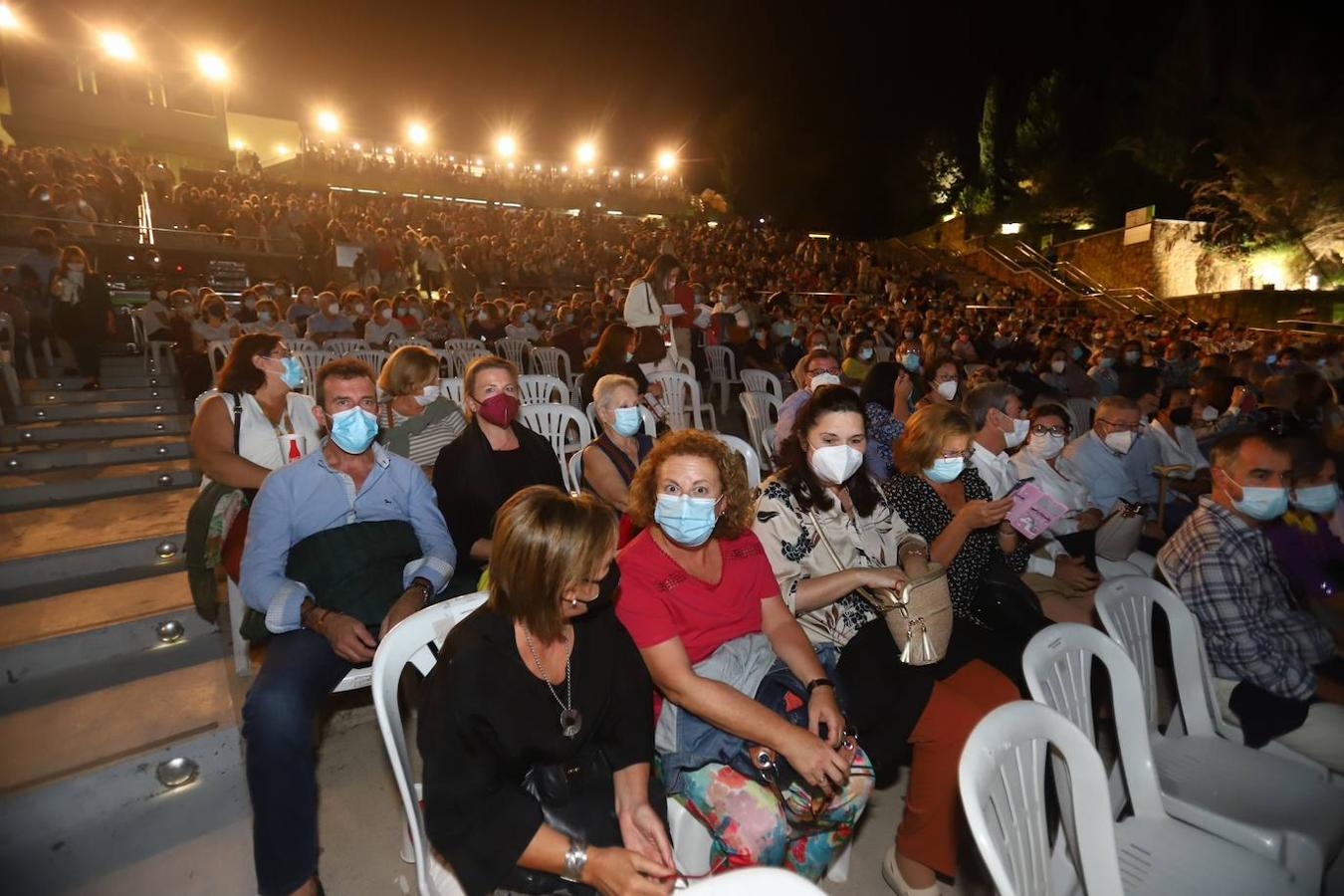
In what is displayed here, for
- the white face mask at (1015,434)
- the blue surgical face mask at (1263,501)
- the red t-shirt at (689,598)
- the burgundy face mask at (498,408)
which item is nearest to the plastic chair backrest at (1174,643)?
the blue surgical face mask at (1263,501)

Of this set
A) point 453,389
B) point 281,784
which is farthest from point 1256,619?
point 453,389

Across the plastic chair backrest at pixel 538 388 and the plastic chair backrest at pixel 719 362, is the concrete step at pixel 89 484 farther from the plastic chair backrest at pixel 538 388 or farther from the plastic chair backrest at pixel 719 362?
the plastic chair backrest at pixel 719 362

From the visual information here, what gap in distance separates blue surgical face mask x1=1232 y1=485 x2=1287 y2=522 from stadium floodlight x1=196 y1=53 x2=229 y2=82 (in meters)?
39.5

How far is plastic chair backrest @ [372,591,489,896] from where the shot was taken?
1693mm

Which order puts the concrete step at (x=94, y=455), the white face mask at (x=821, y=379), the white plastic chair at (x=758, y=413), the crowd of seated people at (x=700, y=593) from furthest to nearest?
the white plastic chair at (x=758, y=413), the white face mask at (x=821, y=379), the concrete step at (x=94, y=455), the crowd of seated people at (x=700, y=593)

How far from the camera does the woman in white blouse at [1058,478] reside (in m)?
3.74

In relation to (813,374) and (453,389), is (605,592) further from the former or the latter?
(453,389)

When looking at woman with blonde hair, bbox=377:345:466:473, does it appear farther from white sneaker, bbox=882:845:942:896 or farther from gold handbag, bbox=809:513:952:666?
white sneaker, bbox=882:845:942:896

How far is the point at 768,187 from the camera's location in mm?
38781

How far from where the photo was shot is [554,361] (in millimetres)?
8414

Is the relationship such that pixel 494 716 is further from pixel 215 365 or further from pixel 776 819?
pixel 215 365

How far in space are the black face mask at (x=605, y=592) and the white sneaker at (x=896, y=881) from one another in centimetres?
148

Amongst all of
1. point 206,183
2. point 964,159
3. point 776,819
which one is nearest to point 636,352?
point 776,819

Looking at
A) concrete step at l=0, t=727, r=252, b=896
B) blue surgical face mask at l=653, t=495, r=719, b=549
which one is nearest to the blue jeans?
concrete step at l=0, t=727, r=252, b=896
